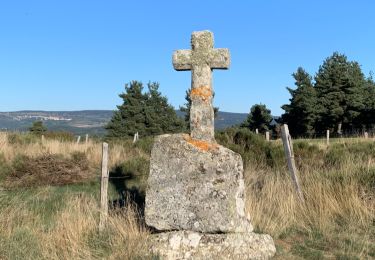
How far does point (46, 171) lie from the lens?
11742mm

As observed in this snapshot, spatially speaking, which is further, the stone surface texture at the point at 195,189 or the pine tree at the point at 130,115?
the pine tree at the point at 130,115

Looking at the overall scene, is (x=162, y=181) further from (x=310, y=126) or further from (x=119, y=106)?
(x=310, y=126)

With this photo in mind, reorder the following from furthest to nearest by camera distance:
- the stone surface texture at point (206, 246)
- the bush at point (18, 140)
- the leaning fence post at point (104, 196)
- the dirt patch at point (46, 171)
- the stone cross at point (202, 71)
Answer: the bush at point (18, 140), the dirt patch at point (46, 171), the leaning fence post at point (104, 196), the stone cross at point (202, 71), the stone surface texture at point (206, 246)

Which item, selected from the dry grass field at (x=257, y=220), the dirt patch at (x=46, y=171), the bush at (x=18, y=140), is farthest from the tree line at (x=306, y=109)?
the dry grass field at (x=257, y=220)

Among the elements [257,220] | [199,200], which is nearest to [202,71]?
[199,200]

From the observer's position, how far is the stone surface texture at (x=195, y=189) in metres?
4.84

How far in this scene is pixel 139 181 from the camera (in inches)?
437

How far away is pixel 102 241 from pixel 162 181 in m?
0.93

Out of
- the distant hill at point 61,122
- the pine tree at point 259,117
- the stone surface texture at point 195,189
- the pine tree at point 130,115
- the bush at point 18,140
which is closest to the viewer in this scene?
the stone surface texture at point 195,189

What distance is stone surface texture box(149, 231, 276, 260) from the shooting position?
4.71 m

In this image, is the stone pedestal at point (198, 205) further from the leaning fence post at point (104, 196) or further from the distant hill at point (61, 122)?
the distant hill at point (61, 122)

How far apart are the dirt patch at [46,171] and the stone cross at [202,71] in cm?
700

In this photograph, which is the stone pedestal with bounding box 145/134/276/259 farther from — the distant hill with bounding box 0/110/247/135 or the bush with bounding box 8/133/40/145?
the distant hill with bounding box 0/110/247/135

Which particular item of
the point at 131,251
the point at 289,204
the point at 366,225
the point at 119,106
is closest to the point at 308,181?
the point at 289,204
